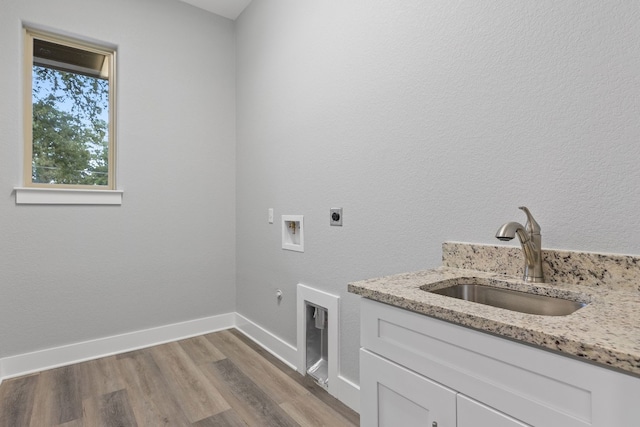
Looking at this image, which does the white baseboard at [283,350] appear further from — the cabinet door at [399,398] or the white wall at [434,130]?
the cabinet door at [399,398]

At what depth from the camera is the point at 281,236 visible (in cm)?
238

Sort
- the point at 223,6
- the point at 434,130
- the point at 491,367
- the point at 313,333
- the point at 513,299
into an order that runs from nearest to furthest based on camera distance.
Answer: the point at 491,367 → the point at 513,299 → the point at 434,130 → the point at 313,333 → the point at 223,6

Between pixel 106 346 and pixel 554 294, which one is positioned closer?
pixel 554 294

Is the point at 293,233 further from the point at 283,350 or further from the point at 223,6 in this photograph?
the point at 223,6

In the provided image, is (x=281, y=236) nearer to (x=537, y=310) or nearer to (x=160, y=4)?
(x=537, y=310)

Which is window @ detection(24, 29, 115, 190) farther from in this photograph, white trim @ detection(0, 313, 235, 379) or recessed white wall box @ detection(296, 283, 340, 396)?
recessed white wall box @ detection(296, 283, 340, 396)

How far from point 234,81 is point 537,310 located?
2905 millimetres

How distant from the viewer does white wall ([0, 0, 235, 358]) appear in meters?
2.16

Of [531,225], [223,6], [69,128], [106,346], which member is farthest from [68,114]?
[531,225]

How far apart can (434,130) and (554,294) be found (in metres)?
0.75

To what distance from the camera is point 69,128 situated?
241 cm

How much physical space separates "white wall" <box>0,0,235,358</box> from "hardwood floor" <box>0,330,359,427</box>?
1.12 ft

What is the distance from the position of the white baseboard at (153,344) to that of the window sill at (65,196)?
39.2 inches

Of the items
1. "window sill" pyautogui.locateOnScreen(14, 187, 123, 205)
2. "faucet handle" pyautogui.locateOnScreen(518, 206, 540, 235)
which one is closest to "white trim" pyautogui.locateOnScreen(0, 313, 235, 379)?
"window sill" pyautogui.locateOnScreen(14, 187, 123, 205)
